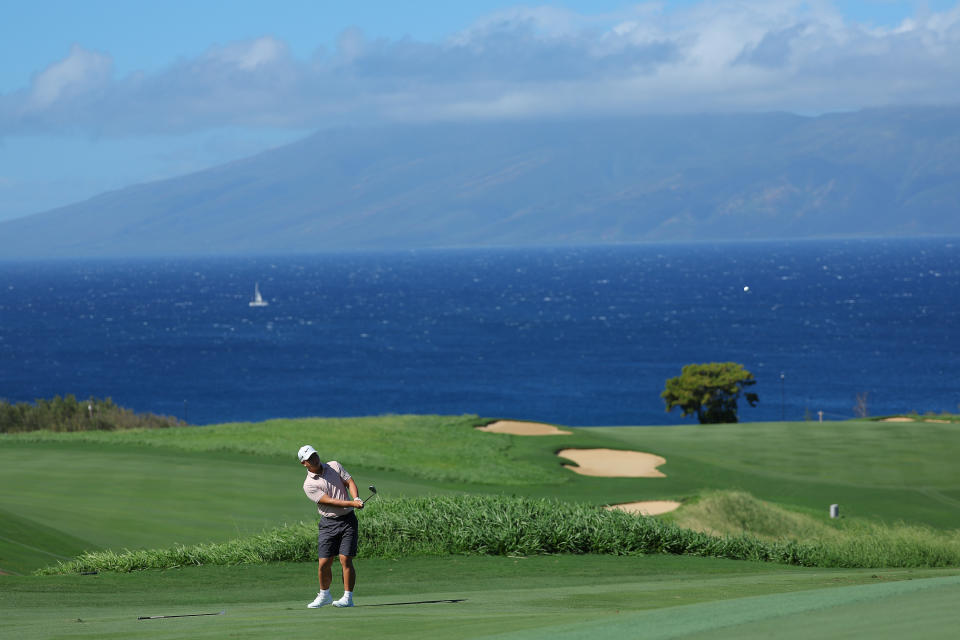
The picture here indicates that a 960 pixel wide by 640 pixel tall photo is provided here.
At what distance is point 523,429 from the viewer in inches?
1657

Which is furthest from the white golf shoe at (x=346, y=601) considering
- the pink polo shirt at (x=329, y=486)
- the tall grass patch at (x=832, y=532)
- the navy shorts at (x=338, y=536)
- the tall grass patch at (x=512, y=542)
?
the tall grass patch at (x=832, y=532)

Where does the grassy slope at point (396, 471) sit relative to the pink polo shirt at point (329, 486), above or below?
below

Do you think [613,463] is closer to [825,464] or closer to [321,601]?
[825,464]

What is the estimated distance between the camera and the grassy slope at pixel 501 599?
984 cm

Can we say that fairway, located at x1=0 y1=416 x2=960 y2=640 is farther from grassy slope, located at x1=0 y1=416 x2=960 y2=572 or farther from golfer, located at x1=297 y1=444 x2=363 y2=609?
golfer, located at x1=297 y1=444 x2=363 y2=609

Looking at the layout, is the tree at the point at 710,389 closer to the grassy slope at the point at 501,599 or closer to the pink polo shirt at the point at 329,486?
the grassy slope at the point at 501,599

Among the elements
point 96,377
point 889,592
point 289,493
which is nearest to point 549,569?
point 889,592

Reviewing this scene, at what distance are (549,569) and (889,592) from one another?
6421 mm

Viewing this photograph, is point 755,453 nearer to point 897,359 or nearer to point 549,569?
point 549,569

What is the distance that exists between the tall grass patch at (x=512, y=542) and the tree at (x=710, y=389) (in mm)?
47743

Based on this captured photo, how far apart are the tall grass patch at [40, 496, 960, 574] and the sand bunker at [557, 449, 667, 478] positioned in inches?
539

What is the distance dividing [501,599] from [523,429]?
2897cm

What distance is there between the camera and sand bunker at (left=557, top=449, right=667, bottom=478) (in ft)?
112

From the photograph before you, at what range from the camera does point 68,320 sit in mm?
188500
